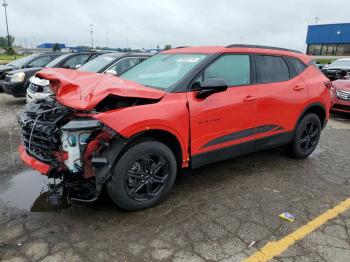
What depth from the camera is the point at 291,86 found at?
4887 millimetres

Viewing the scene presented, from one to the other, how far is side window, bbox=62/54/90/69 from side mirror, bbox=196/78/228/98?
26.0ft

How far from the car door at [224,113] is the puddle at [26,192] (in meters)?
1.70

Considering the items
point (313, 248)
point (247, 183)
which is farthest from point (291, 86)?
point (313, 248)

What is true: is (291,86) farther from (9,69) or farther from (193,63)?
(9,69)

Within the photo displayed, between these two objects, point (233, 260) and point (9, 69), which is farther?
point (9, 69)

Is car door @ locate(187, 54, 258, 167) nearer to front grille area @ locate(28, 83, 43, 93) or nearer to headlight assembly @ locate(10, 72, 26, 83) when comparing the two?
front grille area @ locate(28, 83, 43, 93)

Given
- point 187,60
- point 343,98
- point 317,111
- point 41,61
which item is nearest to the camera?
point 187,60

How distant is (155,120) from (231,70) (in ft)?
4.76

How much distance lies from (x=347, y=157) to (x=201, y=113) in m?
3.28

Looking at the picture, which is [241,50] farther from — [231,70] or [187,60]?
[187,60]

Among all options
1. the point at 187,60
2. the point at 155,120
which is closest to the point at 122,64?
the point at 187,60

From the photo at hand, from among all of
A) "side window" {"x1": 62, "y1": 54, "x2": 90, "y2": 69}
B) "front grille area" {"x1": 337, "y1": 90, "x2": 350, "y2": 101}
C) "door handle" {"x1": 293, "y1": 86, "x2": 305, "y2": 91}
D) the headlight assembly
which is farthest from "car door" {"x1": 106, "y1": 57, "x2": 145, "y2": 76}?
"front grille area" {"x1": 337, "y1": 90, "x2": 350, "y2": 101}

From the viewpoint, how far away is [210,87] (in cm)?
370

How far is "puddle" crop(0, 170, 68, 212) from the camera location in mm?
3678
